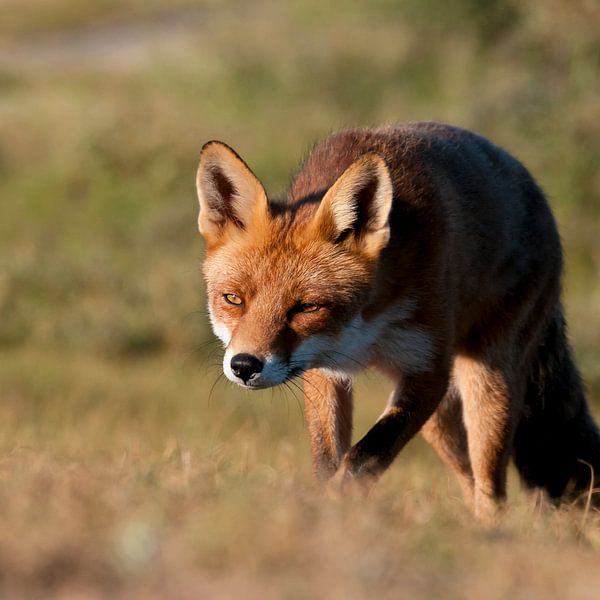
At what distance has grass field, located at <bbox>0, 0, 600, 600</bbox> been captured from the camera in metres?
3.27

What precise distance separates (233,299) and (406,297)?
917 millimetres

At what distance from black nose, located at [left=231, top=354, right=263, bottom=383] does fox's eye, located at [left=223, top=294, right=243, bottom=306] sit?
49 centimetres

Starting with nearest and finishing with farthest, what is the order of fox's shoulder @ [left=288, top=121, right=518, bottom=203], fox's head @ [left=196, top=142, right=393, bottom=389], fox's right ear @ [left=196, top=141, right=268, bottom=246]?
fox's head @ [left=196, top=142, right=393, bottom=389], fox's right ear @ [left=196, top=141, right=268, bottom=246], fox's shoulder @ [left=288, top=121, right=518, bottom=203]

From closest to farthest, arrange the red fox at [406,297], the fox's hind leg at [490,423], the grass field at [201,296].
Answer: the grass field at [201,296]
the red fox at [406,297]
the fox's hind leg at [490,423]

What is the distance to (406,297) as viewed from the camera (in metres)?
5.64

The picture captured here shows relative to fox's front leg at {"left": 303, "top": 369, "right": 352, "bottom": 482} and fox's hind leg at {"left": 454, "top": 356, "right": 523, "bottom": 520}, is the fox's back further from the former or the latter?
fox's front leg at {"left": 303, "top": 369, "right": 352, "bottom": 482}

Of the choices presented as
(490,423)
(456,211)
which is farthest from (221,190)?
(490,423)

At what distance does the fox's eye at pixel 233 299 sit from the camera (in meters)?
5.39

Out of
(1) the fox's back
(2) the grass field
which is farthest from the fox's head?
(2) the grass field

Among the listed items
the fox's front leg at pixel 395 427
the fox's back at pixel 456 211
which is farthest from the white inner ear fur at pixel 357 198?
the fox's front leg at pixel 395 427

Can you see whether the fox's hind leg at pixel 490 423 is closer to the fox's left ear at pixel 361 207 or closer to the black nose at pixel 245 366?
the fox's left ear at pixel 361 207

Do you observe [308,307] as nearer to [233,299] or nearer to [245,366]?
[233,299]

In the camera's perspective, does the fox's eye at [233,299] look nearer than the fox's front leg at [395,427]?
No

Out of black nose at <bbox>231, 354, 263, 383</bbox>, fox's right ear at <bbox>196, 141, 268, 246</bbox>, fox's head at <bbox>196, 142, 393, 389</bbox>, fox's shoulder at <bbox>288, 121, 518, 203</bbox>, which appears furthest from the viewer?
fox's shoulder at <bbox>288, 121, 518, 203</bbox>
